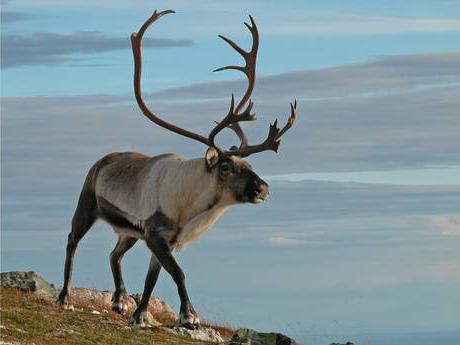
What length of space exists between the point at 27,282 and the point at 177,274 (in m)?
4.77

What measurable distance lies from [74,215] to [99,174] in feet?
3.15

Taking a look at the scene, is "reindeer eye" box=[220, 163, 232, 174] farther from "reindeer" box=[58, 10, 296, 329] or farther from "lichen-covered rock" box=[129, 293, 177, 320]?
"lichen-covered rock" box=[129, 293, 177, 320]

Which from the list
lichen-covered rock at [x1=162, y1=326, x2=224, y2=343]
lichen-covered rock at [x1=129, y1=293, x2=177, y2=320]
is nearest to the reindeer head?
lichen-covered rock at [x1=162, y1=326, x2=224, y2=343]

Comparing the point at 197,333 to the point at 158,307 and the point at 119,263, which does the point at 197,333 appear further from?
the point at 158,307

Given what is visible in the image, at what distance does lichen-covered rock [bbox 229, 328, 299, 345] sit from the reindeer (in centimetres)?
126

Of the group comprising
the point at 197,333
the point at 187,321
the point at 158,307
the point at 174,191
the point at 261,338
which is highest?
the point at 174,191

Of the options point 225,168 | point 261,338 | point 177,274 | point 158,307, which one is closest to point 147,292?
point 177,274

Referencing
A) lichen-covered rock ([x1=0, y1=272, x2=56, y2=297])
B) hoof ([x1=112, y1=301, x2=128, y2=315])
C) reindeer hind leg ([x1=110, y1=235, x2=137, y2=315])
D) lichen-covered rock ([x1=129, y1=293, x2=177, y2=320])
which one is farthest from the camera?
lichen-covered rock ([x1=129, y1=293, x2=177, y2=320])

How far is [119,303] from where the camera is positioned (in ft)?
70.6

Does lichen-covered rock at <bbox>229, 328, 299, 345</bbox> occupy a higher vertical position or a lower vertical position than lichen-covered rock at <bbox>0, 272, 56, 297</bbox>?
lower

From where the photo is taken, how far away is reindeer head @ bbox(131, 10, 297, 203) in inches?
765

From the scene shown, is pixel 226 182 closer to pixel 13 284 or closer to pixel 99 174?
pixel 99 174

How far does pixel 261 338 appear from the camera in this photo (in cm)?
2066

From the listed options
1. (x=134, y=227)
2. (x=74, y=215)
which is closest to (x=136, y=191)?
(x=134, y=227)
